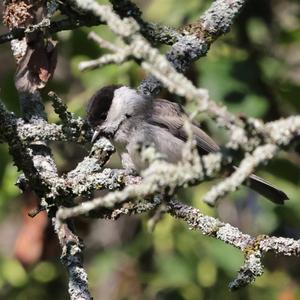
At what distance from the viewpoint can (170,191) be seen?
1648 millimetres

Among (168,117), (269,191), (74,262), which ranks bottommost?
(269,191)

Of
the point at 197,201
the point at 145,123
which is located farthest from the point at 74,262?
the point at 197,201

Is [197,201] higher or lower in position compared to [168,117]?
lower

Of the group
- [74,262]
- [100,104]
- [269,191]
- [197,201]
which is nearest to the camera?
[74,262]

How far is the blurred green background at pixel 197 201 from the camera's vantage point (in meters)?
4.12

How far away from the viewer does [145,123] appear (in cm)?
365

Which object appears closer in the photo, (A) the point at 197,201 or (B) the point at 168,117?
(B) the point at 168,117

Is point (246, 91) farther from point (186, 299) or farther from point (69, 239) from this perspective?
point (69, 239)

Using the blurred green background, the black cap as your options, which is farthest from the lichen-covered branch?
the blurred green background

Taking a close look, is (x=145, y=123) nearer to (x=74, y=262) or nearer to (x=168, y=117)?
(x=168, y=117)

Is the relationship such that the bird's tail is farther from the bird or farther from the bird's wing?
the bird's wing

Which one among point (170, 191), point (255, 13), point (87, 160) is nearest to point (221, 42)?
point (255, 13)

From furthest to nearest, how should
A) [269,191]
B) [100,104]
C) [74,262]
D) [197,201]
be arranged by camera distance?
[197,201]
[100,104]
[269,191]
[74,262]

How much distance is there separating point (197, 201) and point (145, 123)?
950 millimetres
